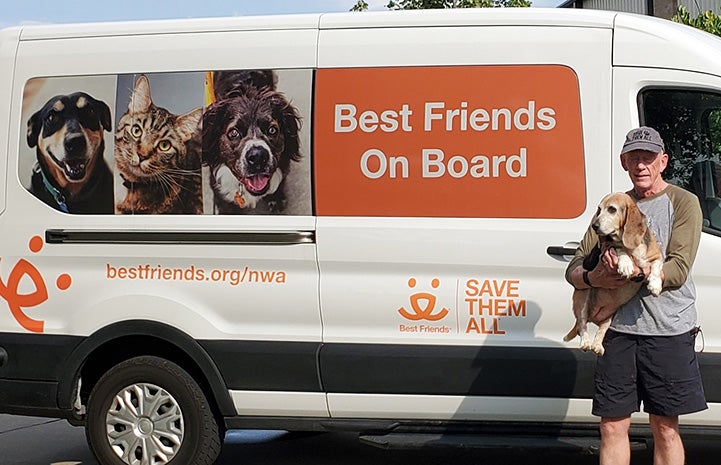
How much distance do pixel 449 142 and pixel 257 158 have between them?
3.45ft

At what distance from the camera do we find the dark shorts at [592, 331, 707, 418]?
172 inches

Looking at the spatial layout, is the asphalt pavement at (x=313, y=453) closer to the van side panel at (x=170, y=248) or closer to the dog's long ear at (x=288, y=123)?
the van side panel at (x=170, y=248)

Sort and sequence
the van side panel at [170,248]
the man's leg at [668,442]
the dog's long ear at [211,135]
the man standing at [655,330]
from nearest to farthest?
the man standing at [655,330] → the man's leg at [668,442] → the van side panel at [170,248] → the dog's long ear at [211,135]

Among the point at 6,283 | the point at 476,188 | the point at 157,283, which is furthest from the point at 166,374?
the point at 476,188

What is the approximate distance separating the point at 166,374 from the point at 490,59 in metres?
2.47

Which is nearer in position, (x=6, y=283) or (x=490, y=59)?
(x=490, y=59)

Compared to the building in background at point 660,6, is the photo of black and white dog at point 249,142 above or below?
below

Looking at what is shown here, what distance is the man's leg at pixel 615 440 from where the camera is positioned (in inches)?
176

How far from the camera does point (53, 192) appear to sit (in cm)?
581

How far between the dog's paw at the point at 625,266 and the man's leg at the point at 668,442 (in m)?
0.72

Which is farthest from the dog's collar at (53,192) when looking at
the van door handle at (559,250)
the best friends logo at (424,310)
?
the van door handle at (559,250)

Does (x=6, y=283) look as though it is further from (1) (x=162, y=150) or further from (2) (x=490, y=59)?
(2) (x=490, y=59)

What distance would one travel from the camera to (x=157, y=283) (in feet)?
18.6

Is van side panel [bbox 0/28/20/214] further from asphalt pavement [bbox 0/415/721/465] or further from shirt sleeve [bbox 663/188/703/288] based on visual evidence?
shirt sleeve [bbox 663/188/703/288]
